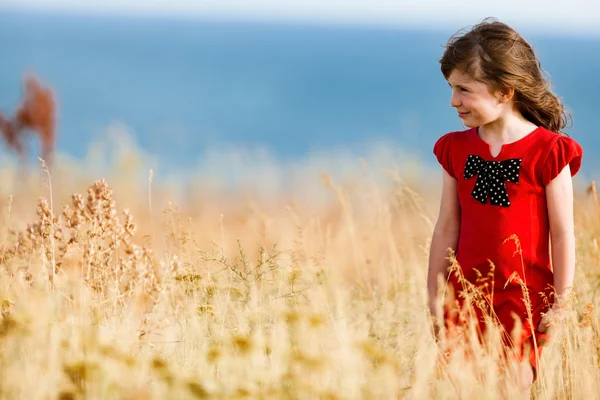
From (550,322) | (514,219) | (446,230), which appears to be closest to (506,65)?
(514,219)

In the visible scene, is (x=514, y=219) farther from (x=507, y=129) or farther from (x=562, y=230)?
(x=507, y=129)

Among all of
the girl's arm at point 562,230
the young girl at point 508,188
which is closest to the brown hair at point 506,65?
the young girl at point 508,188

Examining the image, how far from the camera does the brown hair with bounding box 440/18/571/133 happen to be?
3164 mm

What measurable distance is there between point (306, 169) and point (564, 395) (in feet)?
23.4

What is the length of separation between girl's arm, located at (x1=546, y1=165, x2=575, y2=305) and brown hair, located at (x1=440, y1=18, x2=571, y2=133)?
1.19 feet

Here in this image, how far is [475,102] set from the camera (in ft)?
10.3

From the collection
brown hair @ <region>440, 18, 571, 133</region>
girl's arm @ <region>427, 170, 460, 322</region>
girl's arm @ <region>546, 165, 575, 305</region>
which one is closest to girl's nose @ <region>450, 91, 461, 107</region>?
brown hair @ <region>440, 18, 571, 133</region>

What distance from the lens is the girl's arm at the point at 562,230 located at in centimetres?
299

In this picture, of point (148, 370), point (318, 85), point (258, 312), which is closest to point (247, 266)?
point (258, 312)

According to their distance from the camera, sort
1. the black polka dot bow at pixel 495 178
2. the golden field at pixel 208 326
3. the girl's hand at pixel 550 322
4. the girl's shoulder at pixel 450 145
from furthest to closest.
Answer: the girl's shoulder at pixel 450 145 < the black polka dot bow at pixel 495 178 < the girl's hand at pixel 550 322 < the golden field at pixel 208 326

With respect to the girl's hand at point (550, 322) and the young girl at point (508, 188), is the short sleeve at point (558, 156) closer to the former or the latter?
the young girl at point (508, 188)

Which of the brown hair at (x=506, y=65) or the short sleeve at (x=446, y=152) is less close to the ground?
the brown hair at (x=506, y=65)

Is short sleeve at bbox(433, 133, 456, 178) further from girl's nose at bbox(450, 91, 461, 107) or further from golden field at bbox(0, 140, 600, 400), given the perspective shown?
golden field at bbox(0, 140, 600, 400)

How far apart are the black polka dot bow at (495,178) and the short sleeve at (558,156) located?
110 mm
